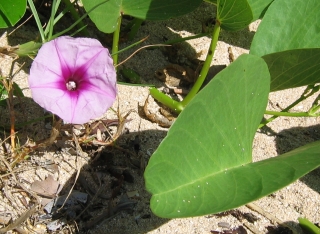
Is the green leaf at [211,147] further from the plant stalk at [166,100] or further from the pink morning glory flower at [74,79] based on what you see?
the plant stalk at [166,100]

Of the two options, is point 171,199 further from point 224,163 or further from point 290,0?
point 290,0

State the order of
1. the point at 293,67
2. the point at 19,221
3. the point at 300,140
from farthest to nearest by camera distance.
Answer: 1. the point at 300,140
2. the point at 293,67
3. the point at 19,221

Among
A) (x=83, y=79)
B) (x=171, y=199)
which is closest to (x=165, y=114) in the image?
(x=83, y=79)

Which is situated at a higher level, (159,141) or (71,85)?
(71,85)

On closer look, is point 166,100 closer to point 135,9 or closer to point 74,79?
point 135,9

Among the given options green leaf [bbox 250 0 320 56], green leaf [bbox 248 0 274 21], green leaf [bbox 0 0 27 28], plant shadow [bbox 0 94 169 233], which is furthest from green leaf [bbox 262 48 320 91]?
green leaf [bbox 0 0 27 28]

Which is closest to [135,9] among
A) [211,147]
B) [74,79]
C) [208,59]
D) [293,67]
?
[208,59]

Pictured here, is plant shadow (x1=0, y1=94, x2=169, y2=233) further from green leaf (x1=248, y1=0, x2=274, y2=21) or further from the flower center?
green leaf (x1=248, y1=0, x2=274, y2=21)
